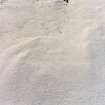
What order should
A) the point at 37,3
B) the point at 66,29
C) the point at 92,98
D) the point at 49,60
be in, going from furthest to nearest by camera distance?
1. the point at 37,3
2. the point at 66,29
3. the point at 49,60
4. the point at 92,98

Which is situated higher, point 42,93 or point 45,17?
point 45,17

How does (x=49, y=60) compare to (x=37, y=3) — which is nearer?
(x=49, y=60)

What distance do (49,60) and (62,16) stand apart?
294 mm

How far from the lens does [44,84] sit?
0.67m

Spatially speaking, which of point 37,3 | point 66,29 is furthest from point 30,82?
point 37,3

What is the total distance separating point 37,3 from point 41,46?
0.33 meters

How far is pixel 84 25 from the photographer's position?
0.90 meters

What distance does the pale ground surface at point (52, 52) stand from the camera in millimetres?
648

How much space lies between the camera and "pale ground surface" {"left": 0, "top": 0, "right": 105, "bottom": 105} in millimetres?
648

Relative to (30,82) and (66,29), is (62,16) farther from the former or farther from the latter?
(30,82)

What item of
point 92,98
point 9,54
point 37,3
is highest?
point 37,3

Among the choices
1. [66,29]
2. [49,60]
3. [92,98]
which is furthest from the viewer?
Result: [66,29]

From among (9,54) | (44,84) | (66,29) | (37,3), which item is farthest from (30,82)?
(37,3)

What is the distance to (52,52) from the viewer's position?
770 mm
